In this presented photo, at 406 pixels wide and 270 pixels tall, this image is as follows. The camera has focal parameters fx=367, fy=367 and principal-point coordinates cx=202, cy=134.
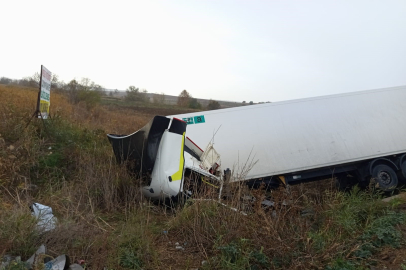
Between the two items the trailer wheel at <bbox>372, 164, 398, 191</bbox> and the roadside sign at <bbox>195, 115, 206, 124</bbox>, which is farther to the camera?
the roadside sign at <bbox>195, 115, 206, 124</bbox>

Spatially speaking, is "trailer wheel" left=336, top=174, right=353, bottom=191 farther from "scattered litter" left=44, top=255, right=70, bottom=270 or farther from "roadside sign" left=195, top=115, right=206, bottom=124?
"scattered litter" left=44, top=255, right=70, bottom=270

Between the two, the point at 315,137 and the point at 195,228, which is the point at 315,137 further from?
the point at 195,228

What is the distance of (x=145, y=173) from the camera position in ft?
20.8

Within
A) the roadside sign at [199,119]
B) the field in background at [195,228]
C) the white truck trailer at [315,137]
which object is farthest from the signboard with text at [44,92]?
the roadside sign at [199,119]

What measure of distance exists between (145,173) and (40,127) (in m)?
4.14

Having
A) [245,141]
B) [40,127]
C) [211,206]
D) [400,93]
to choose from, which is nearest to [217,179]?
[211,206]

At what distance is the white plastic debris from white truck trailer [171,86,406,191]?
5.00 m

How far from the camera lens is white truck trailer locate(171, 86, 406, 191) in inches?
371

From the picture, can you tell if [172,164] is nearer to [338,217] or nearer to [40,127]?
[338,217]

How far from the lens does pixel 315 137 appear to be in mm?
9648

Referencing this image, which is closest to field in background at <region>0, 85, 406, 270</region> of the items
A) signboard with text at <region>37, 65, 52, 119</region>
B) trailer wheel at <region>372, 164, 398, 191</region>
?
signboard with text at <region>37, 65, 52, 119</region>

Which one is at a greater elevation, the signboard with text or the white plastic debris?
the signboard with text

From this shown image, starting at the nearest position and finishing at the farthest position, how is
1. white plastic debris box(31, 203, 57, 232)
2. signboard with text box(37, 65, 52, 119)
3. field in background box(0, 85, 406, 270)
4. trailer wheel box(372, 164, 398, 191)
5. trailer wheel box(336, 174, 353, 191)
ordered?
field in background box(0, 85, 406, 270) → white plastic debris box(31, 203, 57, 232) → signboard with text box(37, 65, 52, 119) → trailer wheel box(372, 164, 398, 191) → trailer wheel box(336, 174, 353, 191)

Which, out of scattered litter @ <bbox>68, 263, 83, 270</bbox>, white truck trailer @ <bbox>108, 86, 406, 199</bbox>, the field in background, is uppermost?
white truck trailer @ <bbox>108, 86, 406, 199</bbox>
